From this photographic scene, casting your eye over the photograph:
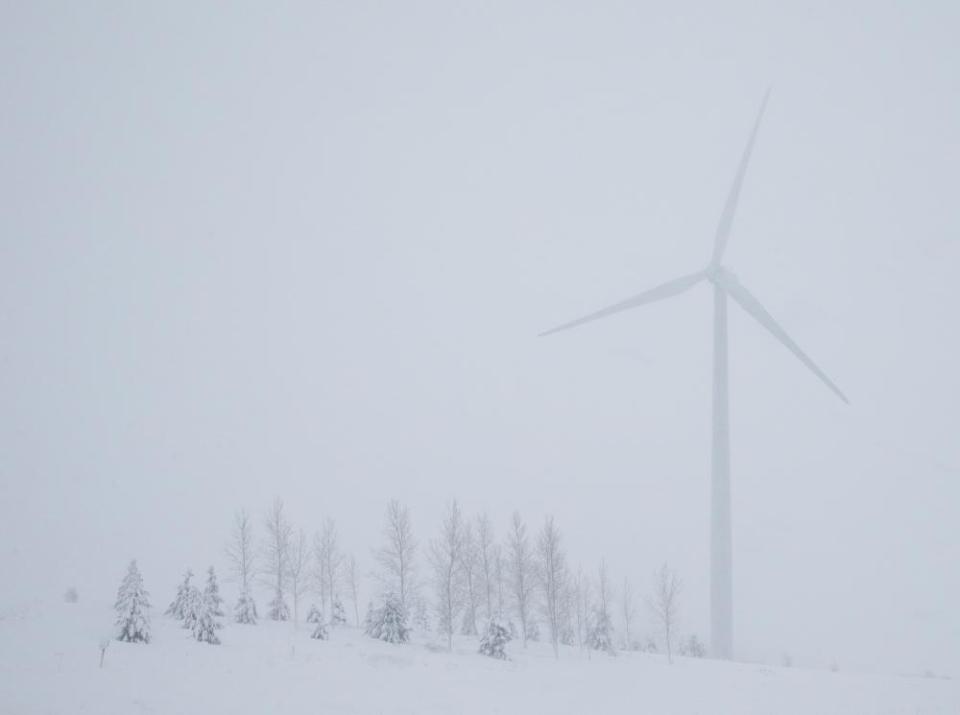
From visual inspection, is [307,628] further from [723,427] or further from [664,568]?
[723,427]

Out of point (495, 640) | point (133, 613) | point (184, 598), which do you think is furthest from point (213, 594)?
point (495, 640)

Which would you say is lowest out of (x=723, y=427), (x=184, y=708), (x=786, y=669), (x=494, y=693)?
(x=786, y=669)

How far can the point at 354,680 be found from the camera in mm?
26094

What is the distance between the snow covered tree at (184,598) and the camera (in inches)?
1222

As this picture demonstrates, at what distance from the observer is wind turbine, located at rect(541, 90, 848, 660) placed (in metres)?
45.9

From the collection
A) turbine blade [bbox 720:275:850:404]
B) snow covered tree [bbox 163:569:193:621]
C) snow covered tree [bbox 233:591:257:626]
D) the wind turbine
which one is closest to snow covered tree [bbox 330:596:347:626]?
snow covered tree [bbox 233:591:257:626]

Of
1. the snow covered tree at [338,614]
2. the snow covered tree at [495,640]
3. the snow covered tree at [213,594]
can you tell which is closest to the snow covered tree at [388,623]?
the snow covered tree at [495,640]

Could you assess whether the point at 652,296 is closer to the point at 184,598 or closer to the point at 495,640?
the point at 495,640

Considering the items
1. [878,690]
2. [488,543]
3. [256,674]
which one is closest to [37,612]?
[256,674]

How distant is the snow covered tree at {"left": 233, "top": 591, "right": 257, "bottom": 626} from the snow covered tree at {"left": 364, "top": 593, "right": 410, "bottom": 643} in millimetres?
6772

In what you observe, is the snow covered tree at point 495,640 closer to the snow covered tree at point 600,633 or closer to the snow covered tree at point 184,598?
the snow covered tree at point 600,633

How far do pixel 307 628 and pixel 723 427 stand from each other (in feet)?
117

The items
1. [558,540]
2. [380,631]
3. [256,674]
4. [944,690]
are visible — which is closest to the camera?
[256,674]

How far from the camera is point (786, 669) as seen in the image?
124ft
